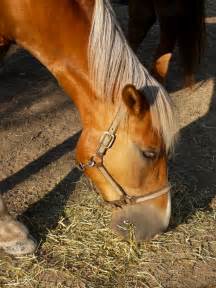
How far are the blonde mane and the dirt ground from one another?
0.73 m

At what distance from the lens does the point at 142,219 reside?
233 centimetres

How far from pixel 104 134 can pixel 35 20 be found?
21.9 inches

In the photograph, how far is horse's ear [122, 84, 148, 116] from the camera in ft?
6.55

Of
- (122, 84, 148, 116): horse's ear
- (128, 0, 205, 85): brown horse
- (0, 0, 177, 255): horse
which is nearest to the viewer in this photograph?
(122, 84, 148, 116): horse's ear

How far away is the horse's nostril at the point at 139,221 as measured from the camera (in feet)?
7.60

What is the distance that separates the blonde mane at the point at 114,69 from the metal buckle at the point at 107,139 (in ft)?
0.46

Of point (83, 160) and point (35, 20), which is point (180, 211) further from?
point (35, 20)

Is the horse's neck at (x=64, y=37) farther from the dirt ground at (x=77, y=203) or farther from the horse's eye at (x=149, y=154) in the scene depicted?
the dirt ground at (x=77, y=203)

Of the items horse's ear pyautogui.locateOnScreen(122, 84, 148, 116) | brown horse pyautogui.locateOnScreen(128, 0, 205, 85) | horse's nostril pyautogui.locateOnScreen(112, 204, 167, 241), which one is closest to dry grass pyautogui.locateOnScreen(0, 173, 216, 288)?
horse's nostril pyautogui.locateOnScreen(112, 204, 167, 241)

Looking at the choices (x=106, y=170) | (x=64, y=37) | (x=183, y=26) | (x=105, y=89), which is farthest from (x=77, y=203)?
(x=183, y=26)

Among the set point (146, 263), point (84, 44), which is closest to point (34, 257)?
point (146, 263)

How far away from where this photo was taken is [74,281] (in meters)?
2.38

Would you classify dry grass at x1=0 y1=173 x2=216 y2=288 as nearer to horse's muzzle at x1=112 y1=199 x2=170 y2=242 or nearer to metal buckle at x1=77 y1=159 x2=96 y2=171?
horse's muzzle at x1=112 y1=199 x2=170 y2=242

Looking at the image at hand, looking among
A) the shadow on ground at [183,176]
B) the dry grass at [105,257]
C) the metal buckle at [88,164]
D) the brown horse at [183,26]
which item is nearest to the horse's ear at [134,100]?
the metal buckle at [88,164]
